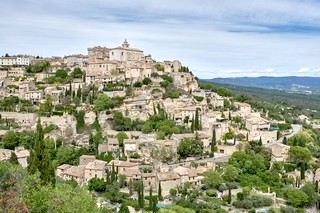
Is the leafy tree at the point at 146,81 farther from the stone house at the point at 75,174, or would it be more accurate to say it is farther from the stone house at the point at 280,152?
the stone house at the point at 75,174

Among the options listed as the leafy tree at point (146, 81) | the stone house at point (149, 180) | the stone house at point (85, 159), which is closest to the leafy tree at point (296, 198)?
the stone house at point (149, 180)

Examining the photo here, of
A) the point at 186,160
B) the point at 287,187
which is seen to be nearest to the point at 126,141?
the point at 186,160

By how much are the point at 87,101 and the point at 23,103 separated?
8128 mm

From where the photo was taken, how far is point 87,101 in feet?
174

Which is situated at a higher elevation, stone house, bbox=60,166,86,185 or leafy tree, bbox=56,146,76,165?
leafy tree, bbox=56,146,76,165

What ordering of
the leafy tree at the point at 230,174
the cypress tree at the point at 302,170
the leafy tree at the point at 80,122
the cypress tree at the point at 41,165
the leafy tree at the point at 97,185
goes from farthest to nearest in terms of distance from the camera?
the leafy tree at the point at 80,122 < the cypress tree at the point at 302,170 < the leafy tree at the point at 230,174 < the leafy tree at the point at 97,185 < the cypress tree at the point at 41,165

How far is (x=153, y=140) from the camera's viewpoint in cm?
4391

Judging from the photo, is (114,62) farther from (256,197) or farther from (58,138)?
(256,197)

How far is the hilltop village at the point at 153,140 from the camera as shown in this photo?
35.7m

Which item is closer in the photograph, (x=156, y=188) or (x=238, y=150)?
(x=156, y=188)

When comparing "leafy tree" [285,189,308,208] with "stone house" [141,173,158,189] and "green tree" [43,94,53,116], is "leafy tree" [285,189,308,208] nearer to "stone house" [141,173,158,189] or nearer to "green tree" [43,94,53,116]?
"stone house" [141,173,158,189]

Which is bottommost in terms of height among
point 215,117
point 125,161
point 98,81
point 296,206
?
point 296,206

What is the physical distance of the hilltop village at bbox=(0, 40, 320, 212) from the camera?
35719mm

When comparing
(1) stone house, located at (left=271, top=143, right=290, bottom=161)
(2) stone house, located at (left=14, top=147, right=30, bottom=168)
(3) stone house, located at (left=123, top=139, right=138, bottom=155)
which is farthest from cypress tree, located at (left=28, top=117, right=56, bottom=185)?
(1) stone house, located at (left=271, top=143, right=290, bottom=161)
